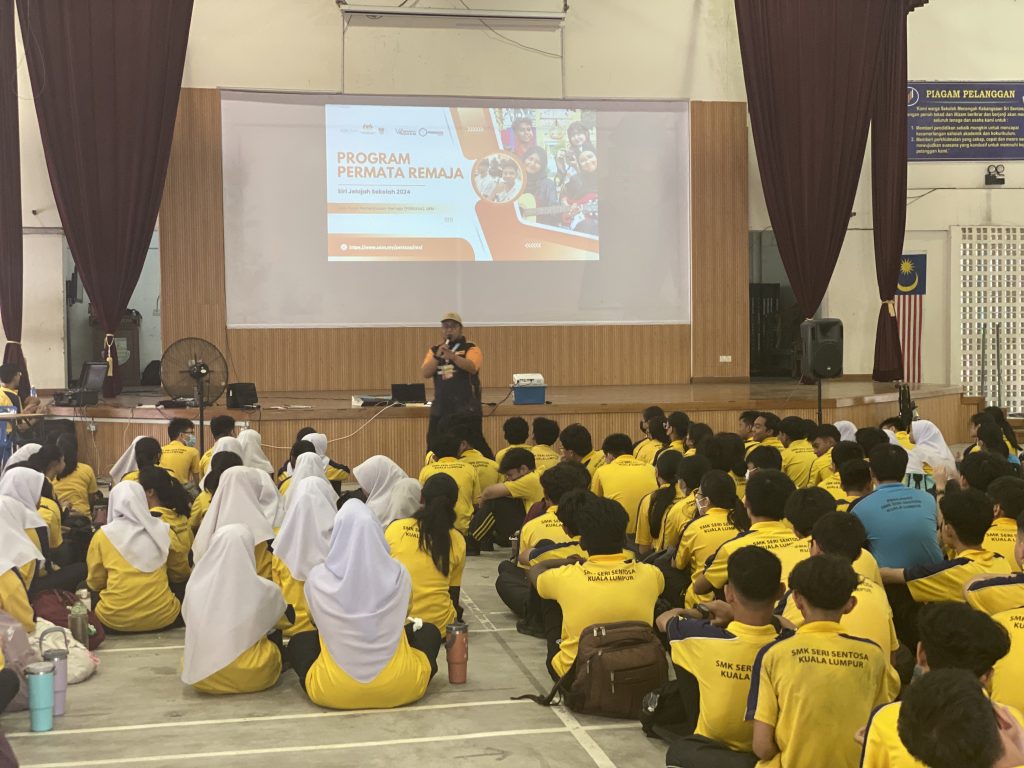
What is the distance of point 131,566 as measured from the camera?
5098 mm

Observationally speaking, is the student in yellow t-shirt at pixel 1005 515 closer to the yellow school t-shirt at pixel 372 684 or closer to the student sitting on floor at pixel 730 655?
the student sitting on floor at pixel 730 655

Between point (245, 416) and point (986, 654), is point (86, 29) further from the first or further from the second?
point (986, 654)

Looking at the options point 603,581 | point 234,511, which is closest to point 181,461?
point 234,511

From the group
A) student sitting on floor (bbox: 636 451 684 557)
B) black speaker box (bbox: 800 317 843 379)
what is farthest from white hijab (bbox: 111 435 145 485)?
black speaker box (bbox: 800 317 843 379)

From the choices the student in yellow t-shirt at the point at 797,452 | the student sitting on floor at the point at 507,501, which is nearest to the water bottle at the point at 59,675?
the student sitting on floor at the point at 507,501

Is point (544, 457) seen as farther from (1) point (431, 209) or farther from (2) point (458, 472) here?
(1) point (431, 209)

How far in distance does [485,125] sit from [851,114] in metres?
4.01

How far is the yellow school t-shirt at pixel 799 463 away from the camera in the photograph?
6.24 meters

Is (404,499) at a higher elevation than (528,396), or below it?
below

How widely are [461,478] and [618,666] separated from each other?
9.11 ft

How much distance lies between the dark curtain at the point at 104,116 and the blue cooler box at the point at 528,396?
4085 millimetres

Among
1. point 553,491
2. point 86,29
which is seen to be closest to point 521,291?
point 86,29

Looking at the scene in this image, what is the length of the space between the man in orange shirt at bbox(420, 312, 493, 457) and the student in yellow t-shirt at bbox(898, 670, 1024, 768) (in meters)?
6.64

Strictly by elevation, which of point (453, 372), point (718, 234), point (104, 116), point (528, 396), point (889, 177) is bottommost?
point (528, 396)
